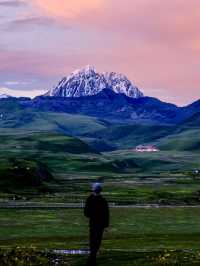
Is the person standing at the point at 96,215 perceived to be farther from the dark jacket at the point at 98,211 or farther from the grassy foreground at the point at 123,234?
the grassy foreground at the point at 123,234

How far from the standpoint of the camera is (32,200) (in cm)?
14688

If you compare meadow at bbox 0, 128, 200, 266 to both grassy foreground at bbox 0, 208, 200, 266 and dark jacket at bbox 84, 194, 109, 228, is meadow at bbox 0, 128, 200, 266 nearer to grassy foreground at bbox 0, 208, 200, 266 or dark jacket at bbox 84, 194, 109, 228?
grassy foreground at bbox 0, 208, 200, 266

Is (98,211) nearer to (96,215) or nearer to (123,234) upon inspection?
(96,215)

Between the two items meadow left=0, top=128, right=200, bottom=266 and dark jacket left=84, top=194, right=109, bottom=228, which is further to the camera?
meadow left=0, top=128, right=200, bottom=266

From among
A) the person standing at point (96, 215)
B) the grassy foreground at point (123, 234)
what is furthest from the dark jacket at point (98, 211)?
the grassy foreground at point (123, 234)

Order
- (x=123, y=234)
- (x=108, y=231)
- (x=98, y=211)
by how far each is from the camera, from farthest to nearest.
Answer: (x=108, y=231)
(x=123, y=234)
(x=98, y=211)

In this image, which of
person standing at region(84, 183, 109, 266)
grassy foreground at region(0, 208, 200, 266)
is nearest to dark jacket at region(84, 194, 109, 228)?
person standing at region(84, 183, 109, 266)

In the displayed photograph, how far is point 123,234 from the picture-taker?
77.8 metres

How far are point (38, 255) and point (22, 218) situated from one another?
56.8 meters

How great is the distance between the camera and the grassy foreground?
44162 mm

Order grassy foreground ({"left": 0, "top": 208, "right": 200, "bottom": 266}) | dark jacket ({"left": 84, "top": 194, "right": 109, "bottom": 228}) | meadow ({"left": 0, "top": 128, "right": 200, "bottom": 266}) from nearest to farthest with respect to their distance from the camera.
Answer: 1. dark jacket ({"left": 84, "top": 194, "right": 109, "bottom": 228})
2. meadow ({"left": 0, "top": 128, "right": 200, "bottom": 266})
3. grassy foreground ({"left": 0, "top": 208, "right": 200, "bottom": 266})

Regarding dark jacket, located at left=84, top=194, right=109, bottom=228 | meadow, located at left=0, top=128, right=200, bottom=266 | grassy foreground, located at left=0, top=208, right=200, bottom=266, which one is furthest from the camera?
grassy foreground, located at left=0, top=208, right=200, bottom=266

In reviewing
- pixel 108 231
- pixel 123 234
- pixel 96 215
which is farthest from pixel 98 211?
pixel 108 231

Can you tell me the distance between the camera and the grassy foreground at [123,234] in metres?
44.2
